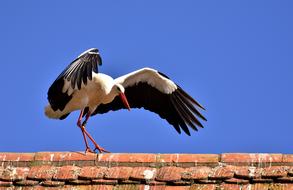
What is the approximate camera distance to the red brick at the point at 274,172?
5684mm

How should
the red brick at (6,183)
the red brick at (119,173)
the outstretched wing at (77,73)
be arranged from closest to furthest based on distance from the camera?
the red brick at (119,173) → the red brick at (6,183) → the outstretched wing at (77,73)

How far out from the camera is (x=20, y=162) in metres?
6.29

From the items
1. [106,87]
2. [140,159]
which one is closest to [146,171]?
[140,159]

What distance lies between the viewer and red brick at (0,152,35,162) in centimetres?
630

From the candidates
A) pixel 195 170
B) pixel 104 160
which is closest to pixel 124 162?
pixel 104 160

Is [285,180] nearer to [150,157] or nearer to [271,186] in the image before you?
[271,186]

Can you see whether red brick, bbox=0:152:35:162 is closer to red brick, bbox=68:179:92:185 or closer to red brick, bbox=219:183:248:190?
red brick, bbox=68:179:92:185

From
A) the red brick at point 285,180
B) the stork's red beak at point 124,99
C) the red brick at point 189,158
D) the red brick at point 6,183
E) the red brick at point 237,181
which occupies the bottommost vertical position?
the red brick at point 6,183

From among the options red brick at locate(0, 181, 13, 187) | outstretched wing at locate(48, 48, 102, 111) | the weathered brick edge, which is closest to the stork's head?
outstretched wing at locate(48, 48, 102, 111)

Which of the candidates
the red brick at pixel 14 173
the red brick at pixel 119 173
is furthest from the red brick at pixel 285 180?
the red brick at pixel 14 173

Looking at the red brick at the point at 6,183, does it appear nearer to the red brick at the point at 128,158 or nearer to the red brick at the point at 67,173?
the red brick at the point at 67,173

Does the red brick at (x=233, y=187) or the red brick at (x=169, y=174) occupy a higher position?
the red brick at (x=169, y=174)

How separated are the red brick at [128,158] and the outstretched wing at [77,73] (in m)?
2.95

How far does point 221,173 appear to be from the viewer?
19.1 ft
